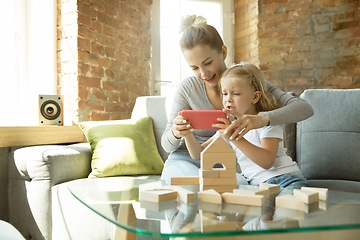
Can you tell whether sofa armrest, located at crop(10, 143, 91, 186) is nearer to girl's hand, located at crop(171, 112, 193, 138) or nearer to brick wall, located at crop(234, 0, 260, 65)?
girl's hand, located at crop(171, 112, 193, 138)

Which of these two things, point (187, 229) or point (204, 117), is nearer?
point (187, 229)

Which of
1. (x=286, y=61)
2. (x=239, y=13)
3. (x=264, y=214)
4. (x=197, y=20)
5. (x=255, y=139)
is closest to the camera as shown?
(x=264, y=214)

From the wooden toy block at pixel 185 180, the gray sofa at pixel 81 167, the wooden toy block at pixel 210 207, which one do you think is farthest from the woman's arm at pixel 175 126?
the gray sofa at pixel 81 167

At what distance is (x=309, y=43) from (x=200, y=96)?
2235 mm

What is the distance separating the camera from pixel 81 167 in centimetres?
189

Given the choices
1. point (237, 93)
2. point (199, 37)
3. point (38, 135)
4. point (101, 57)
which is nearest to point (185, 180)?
point (237, 93)

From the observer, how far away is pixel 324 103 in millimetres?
1811

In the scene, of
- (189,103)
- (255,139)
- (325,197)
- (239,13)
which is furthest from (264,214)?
(239,13)

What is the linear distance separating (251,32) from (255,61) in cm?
36

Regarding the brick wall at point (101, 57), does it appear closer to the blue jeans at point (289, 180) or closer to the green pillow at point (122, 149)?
the green pillow at point (122, 149)

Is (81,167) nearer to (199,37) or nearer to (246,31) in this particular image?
(199,37)

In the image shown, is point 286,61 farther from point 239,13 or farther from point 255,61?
point 239,13

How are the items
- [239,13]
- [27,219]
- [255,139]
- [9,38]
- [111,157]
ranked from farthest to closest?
1. [239,13]
2. [9,38]
3. [111,157]
4. [27,219]
5. [255,139]

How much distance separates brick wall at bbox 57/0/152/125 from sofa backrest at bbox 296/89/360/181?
1.69 m
